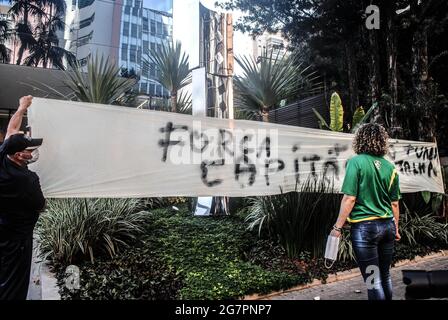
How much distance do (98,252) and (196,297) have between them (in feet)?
5.79

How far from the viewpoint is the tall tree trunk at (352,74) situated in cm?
1039

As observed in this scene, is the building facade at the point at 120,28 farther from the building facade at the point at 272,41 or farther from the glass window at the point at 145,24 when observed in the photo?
the building facade at the point at 272,41

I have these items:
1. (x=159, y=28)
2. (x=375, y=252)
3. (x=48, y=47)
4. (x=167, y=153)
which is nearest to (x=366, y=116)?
(x=167, y=153)

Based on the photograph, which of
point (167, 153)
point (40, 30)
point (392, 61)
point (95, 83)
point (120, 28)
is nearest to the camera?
point (167, 153)

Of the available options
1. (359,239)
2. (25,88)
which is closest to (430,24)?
(359,239)

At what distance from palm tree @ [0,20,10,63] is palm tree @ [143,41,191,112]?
703 centimetres

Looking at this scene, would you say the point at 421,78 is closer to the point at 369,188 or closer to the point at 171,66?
the point at 171,66

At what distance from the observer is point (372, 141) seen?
3.46 meters

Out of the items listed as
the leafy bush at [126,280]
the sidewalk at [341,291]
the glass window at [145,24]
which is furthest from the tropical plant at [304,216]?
the glass window at [145,24]

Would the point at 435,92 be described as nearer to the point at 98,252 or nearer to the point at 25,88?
the point at 98,252

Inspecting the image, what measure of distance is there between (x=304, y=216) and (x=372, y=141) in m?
2.38

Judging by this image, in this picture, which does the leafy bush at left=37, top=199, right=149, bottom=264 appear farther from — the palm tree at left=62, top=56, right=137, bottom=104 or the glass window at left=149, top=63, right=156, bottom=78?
the glass window at left=149, top=63, right=156, bottom=78

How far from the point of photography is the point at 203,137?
16.1 ft

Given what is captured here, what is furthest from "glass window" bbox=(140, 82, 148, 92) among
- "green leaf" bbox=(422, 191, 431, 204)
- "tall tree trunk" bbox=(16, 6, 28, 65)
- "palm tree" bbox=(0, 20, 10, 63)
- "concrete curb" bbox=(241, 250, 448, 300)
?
"concrete curb" bbox=(241, 250, 448, 300)
